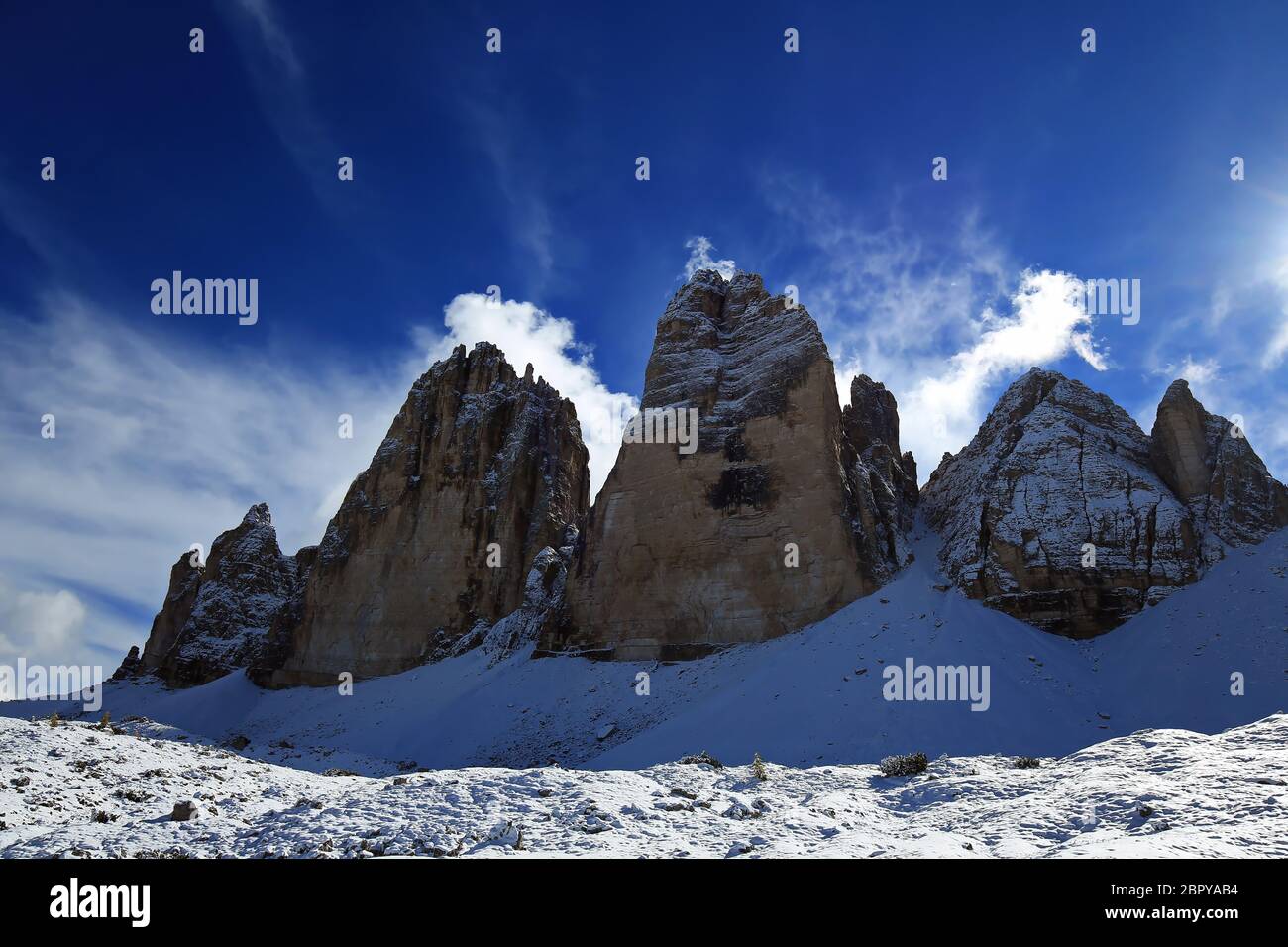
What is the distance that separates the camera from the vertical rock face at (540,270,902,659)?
31.5 m

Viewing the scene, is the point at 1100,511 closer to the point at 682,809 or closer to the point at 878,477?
the point at 878,477

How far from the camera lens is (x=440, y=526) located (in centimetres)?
5044

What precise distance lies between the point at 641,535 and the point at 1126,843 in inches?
1153

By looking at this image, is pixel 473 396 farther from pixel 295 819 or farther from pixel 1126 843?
pixel 1126 843

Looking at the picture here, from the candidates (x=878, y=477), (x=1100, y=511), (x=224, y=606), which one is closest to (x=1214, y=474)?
(x=1100, y=511)

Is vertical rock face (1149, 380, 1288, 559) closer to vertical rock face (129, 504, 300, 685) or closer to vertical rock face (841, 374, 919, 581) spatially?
vertical rock face (841, 374, 919, 581)

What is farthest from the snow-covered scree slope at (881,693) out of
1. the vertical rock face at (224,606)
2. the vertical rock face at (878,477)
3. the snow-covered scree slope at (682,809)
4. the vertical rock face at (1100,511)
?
the vertical rock face at (224,606)

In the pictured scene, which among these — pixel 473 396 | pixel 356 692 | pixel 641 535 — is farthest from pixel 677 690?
pixel 473 396

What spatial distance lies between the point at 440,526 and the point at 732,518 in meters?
24.4

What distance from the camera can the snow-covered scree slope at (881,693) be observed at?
20.9 metres

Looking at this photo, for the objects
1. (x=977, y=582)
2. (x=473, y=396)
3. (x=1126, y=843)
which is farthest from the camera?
(x=473, y=396)

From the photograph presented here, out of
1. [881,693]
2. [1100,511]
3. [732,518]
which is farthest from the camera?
[732,518]
